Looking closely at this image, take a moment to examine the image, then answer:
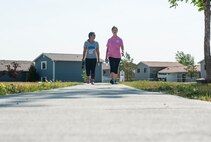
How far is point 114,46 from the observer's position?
13047 mm

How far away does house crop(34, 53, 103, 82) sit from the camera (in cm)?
6794

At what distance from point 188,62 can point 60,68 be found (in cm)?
4288

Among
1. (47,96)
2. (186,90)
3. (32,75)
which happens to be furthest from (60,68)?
(47,96)

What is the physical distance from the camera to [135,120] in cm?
303

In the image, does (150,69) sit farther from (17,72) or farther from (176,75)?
(17,72)

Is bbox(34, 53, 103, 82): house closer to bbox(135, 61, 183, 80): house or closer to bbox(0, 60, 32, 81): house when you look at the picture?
bbox(0, 60, 32, 81): house

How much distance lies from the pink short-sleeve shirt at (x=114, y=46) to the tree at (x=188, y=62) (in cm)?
7709

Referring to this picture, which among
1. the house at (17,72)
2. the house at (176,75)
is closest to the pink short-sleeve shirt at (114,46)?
the house at (17,72)

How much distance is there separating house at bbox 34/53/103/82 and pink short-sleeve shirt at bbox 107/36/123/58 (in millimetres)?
53904

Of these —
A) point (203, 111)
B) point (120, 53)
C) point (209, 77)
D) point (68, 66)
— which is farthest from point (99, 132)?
point (68, 66)

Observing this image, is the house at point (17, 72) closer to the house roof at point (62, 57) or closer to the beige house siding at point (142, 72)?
the house roof at point (62, 57)

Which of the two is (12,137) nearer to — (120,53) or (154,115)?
(154,115)

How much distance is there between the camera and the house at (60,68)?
67.9m

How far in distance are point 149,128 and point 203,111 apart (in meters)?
1.22
